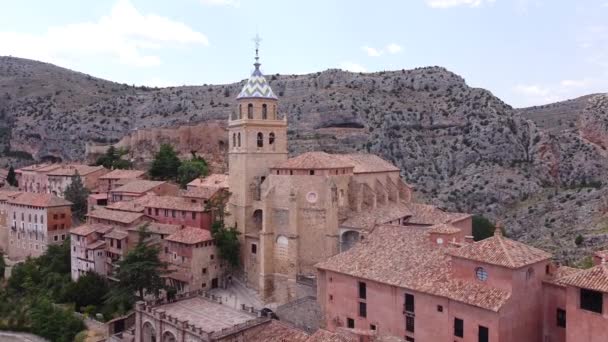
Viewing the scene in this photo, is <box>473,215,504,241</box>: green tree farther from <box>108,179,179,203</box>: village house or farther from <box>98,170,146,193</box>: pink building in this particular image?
<box>98,170,146,193</box>: pink building

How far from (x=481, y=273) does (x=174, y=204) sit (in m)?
30.1

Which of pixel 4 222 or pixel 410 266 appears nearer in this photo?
pixel 410 266

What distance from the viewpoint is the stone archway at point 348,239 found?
121ft

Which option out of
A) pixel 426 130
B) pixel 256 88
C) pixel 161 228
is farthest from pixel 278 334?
pixel 426 130

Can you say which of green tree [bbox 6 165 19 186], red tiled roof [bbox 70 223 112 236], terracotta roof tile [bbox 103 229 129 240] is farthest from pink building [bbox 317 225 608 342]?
green tree [bbox 6 165 19 186]

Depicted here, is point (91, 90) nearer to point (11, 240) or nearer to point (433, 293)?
point (11, 240)

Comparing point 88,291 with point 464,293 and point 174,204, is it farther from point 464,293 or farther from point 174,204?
point 464,293

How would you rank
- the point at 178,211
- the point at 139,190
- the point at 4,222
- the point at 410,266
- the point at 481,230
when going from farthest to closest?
the point at 4,222
the point at 139,190
the point at 481,230
the point at 178,211
the point at 410,266

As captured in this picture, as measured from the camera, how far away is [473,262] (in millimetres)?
23781

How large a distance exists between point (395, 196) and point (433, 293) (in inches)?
882

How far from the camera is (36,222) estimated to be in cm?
5388

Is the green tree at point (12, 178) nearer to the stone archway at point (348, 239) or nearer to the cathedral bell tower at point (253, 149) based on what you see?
the cathedral bell tower at point (253, 149)

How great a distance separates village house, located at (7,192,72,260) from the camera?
5325 cm

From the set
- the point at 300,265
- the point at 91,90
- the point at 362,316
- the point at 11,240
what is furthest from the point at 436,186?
the point at 91,90
